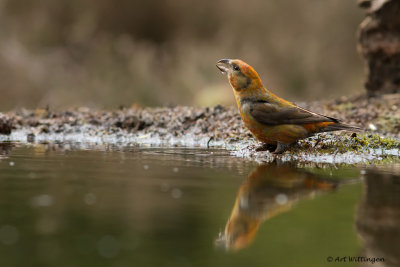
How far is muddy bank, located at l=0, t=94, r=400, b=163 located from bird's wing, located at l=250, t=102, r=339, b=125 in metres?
0.65

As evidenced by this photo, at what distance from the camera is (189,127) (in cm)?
1027

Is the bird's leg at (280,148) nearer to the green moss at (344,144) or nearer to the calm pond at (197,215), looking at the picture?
the green moss at (344,144)

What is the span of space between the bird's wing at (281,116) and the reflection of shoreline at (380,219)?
61.1 inches

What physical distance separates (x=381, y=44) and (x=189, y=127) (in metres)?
5.20

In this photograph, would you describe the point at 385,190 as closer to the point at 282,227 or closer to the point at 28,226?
the point at 282,227

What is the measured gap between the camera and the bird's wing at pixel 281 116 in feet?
21.0

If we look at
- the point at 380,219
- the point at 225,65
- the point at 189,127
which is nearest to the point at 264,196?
the point at 380,219

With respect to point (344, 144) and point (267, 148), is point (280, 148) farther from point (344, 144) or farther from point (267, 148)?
point (344, 144)

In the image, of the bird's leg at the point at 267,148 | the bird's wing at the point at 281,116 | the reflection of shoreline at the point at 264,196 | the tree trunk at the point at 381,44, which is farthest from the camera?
the tree trunk at the point at 381,44

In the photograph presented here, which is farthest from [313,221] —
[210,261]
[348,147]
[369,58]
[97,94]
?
[97,94]

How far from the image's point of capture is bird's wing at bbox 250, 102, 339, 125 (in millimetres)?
6402

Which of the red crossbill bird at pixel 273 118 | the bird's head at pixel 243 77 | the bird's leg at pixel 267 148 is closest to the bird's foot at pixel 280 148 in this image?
the red crossbill bird at pixel 273 118

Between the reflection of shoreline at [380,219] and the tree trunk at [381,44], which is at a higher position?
the tree trunk at [381,44]

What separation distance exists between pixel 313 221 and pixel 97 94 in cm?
1539
